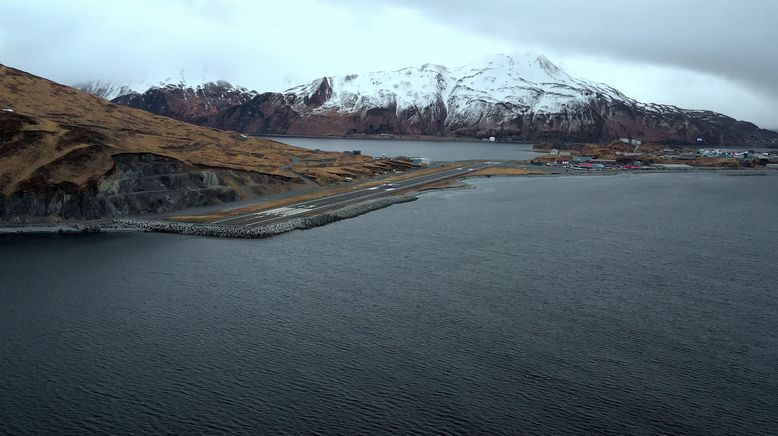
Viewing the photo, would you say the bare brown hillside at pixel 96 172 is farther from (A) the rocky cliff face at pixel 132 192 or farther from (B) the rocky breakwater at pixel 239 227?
(B) the rocky breakwater at pixel 239 227

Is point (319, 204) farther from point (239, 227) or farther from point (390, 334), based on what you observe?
point (390, 334)

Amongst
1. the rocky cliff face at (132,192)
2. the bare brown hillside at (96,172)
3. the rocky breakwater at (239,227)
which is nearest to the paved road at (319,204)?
the rocky breakwater at (239,227)

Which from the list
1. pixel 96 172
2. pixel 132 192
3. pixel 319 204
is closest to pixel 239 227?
pixel 132 192

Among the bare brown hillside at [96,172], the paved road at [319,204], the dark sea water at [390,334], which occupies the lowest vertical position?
the dark sea water at [390,334]

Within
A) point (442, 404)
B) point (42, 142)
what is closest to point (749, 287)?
point (442, 404)

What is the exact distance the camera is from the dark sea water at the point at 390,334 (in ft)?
121

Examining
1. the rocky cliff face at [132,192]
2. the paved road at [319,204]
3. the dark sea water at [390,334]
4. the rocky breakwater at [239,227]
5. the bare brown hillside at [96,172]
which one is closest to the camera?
the dark sea water at [390,334]

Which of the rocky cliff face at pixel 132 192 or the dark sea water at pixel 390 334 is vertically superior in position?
the rocky cliff face at pixel 132 192

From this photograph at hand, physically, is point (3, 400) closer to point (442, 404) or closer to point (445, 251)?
point (442, 404)

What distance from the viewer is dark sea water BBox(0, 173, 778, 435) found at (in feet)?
121

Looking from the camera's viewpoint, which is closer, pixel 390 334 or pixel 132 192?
pixel 390 334

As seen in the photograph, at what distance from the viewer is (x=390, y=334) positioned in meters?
49.2

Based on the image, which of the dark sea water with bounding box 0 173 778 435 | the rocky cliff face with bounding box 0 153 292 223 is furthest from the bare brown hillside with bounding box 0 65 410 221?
the dark sea water with bounding box 0 173 778 435

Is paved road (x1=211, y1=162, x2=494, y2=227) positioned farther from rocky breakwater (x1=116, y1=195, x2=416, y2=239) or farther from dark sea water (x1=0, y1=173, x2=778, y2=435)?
dark sea water (x1=0, y1=173, x2=778, y2=435)
